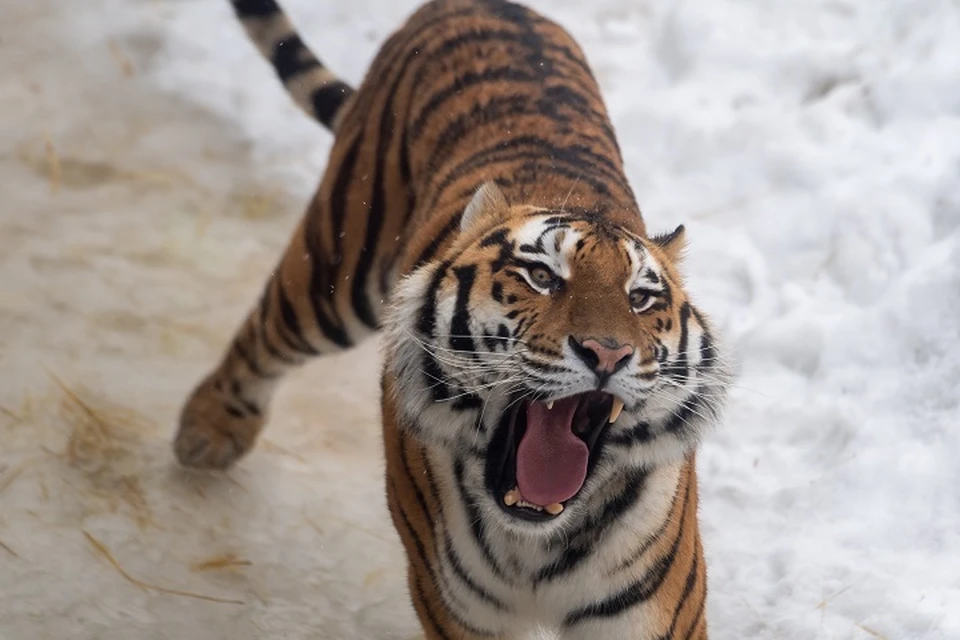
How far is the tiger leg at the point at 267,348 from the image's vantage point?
8.89 ft

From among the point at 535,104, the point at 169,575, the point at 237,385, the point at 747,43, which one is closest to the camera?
the point at 535,104

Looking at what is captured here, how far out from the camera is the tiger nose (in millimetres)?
1514

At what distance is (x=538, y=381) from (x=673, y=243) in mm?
460

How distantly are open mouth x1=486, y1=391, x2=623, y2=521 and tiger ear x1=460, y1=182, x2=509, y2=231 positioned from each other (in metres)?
0.33

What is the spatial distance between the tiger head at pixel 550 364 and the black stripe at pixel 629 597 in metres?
0.14

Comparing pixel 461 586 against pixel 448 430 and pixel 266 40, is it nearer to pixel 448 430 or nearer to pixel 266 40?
pixel 448 430

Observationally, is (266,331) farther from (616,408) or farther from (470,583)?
(616,408)

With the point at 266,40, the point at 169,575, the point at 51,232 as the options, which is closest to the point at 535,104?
the point at 266,40

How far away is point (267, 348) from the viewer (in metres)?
2.86

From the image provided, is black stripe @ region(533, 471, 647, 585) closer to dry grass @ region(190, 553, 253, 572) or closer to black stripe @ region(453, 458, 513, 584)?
black stripe @ region(453, 458, 513, 584)

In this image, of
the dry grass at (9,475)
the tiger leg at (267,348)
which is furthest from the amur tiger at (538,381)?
the dry grass at (9,475)

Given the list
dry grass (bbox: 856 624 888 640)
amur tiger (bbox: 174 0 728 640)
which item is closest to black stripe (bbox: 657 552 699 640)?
amur tiger (bbox: 174 0 728 640)

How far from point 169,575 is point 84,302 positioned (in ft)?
3.44

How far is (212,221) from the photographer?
383 cm
